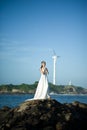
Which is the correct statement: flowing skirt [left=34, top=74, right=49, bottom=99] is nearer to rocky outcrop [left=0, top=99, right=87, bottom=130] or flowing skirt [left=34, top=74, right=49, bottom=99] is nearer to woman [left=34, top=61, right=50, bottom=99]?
woman [left=34, top=61, right=50, bottom=99]

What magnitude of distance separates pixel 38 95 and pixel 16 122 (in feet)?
11.0

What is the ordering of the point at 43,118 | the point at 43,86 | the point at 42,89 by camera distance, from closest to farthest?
the point at 43,118
the point at 42,89
the point at 43,86

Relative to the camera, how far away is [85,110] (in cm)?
2073

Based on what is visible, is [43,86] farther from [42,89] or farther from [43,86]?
[42,89]

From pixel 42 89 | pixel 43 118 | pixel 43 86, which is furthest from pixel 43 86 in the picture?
pixel 43 118

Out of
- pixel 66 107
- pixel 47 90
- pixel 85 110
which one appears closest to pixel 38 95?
pixel 47 90

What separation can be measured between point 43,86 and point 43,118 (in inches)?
132

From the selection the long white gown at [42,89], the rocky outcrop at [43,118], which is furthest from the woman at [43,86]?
the rocky outcrop at [43,118]

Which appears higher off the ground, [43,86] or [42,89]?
[43,86]

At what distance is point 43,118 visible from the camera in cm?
1758

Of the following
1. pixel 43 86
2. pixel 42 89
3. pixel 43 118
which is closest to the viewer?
pixel 43 118

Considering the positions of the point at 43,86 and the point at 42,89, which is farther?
the point at 43,86

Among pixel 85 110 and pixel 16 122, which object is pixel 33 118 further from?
pixel 85 110

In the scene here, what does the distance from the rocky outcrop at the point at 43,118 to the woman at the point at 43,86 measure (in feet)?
3.19
